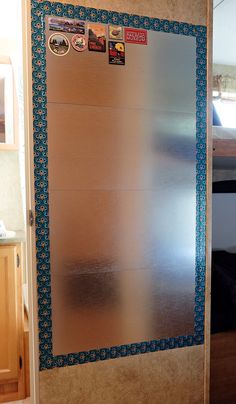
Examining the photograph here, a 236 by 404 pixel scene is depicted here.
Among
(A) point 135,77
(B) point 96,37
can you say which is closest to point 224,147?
(A) point 135,77

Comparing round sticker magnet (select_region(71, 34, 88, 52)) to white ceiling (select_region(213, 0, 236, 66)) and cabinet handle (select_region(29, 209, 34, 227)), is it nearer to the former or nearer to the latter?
cabinet handle (select_region(29, 209, 34, 227))

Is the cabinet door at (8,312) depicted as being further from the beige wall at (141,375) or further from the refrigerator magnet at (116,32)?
the refrigerator magnet at (116,32)

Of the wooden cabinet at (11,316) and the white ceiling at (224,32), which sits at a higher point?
the white ceiling at (224,32)

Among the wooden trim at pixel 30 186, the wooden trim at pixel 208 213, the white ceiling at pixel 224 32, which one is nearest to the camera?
the wooden trim at pixel 30 186

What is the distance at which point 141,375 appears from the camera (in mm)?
1617

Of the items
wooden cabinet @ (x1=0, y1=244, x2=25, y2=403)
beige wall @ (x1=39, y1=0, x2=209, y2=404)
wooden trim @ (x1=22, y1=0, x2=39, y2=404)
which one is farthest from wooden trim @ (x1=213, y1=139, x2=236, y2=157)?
wooden cabinet @ (x1=0, y1=244, x2=25, y2=403)

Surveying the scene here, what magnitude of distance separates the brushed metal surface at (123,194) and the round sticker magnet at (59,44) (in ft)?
0.09

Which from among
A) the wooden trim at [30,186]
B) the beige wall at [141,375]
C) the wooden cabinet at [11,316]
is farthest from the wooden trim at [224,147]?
the wooden cabinet at [11,316]

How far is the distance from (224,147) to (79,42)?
915 mm

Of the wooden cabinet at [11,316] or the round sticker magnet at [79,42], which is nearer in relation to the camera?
the round sticker magnet at [79,42]

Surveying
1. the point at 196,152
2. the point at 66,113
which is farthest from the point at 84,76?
the point at 196,152

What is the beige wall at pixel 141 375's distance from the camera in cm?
150

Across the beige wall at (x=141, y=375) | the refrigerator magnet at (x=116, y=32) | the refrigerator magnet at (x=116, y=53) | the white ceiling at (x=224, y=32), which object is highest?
the white ceiling at (x=224, y=32)

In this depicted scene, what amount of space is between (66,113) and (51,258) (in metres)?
0.65
